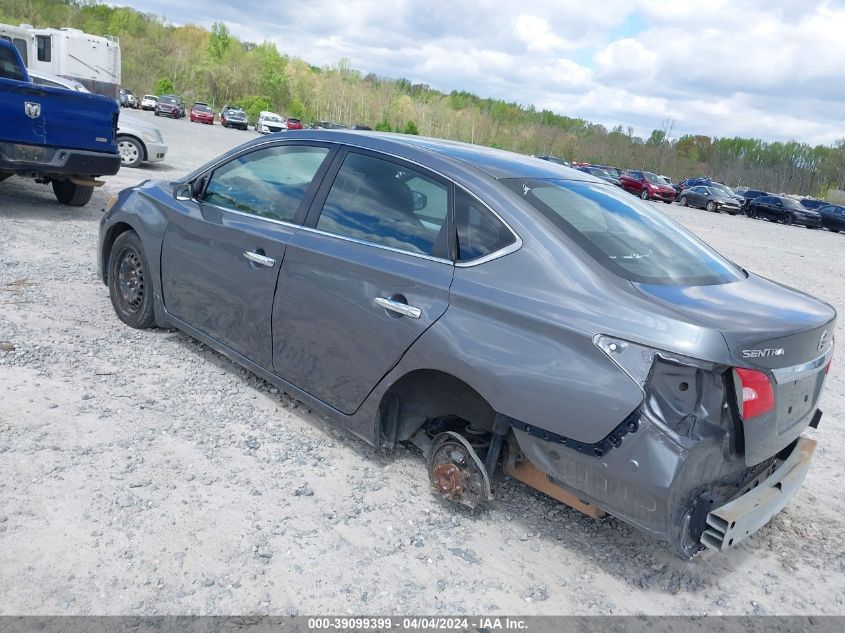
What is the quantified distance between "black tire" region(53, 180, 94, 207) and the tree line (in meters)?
72.2

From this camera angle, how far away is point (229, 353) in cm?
436

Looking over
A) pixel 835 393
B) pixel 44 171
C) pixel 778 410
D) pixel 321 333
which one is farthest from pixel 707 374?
pixel 44 171

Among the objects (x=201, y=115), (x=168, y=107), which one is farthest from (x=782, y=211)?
(x=168, y=107)

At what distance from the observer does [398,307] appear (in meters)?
3.27

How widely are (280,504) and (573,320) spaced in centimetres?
165

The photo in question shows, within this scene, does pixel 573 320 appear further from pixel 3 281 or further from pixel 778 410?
pixel 3 281

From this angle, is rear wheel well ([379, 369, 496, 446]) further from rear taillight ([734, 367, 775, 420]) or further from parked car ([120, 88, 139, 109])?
parked car ([120, 88, 139, 109])

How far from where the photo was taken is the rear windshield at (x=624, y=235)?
3045mm

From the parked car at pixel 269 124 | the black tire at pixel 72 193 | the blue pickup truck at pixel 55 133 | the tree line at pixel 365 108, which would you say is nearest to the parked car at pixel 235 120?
the parked car at pixel 269 124

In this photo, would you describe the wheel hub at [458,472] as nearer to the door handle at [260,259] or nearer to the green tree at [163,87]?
the door handle at [260,259]

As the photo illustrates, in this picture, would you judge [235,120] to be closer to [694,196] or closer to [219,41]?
[694,196]

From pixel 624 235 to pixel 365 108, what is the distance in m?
113

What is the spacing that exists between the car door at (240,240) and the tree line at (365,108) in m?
78.0

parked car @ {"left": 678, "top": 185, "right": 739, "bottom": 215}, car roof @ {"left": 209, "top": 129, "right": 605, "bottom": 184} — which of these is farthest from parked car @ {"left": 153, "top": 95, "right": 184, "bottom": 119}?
car roof @ {"left": 209, "top": 129, "right": 605, "bottom": 184}
